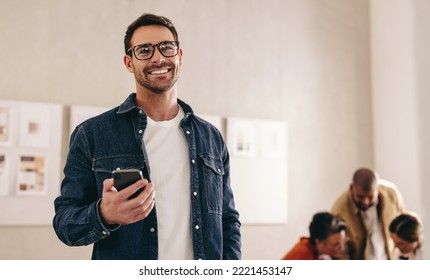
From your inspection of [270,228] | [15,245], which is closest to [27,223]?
[15,245]

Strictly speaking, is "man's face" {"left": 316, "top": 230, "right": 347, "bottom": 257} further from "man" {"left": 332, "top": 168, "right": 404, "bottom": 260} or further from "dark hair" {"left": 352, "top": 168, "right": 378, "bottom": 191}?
"dark hair" {"left": 352, "top": 168, "right": 378, "bottom": 191}

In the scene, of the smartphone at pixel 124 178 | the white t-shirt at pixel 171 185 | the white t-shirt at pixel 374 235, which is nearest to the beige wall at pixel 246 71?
the white t-shirt at pixel 374 235

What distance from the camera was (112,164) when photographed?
0.97m

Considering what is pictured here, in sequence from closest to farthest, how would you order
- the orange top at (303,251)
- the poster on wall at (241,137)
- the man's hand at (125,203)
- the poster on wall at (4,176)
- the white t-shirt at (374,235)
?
the man's hand at (125,203)
the poster on wall at (4,176)
the poster on wall at (241,137)
the orange top at (303,251)
the white t-shirt at (374,235)

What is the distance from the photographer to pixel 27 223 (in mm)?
1415

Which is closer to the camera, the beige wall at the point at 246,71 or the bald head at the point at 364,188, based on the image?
Result: the beige wall at the point at 246,71

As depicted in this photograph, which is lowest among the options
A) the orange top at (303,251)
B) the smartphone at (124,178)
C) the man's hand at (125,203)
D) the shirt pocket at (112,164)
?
the orange top at (303,251)

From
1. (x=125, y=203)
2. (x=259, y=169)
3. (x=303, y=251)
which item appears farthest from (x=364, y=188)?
(x=125, y=203)

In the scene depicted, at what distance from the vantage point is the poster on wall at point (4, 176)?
1347 mm

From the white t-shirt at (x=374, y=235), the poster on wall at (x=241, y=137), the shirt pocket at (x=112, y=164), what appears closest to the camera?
the shirt pocket at (x=112, y=164)

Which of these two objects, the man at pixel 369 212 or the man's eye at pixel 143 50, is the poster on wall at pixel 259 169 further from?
the man's eye at pixel 143 50

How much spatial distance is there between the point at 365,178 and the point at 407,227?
8.9 inches

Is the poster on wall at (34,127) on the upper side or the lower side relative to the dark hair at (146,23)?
lower
